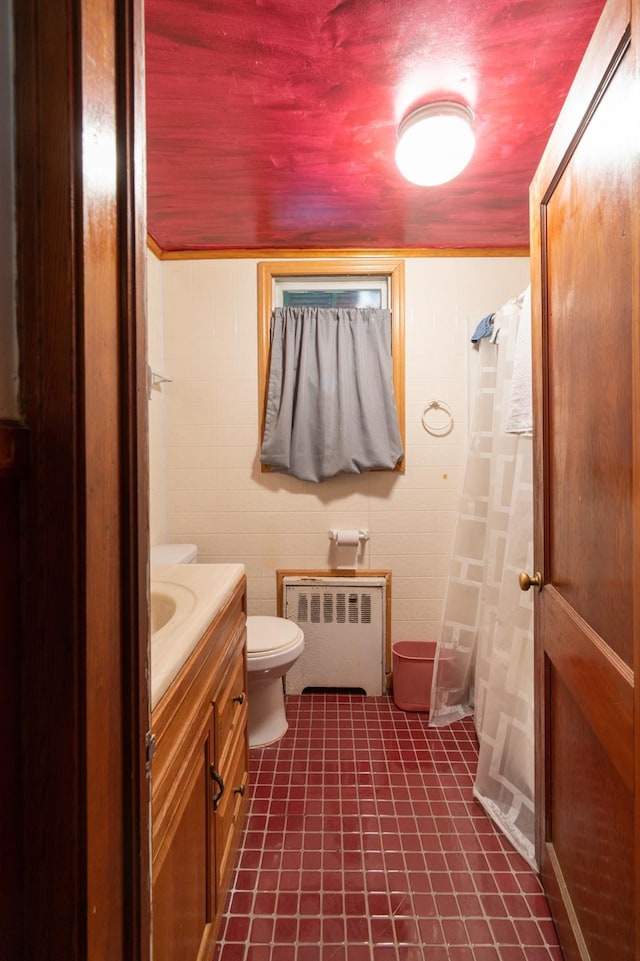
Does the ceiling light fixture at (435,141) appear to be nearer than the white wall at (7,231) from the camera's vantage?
No

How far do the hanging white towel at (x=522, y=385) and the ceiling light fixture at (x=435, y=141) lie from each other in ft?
1.68

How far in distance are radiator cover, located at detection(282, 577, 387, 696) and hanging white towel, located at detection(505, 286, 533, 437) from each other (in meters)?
1.19

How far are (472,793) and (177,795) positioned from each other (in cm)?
135

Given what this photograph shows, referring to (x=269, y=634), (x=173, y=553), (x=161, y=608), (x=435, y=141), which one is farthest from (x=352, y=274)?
(x=161, y=608)

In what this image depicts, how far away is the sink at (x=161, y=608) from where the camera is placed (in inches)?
50.5

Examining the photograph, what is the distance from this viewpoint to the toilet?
6.14ft

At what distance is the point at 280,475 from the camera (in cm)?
252

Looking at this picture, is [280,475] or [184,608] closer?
[184,608]

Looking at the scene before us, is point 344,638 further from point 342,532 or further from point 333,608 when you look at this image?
point 342,532

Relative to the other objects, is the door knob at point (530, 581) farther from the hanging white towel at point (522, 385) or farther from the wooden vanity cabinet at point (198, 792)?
the wooden vanity cabinet at point (198, 792)

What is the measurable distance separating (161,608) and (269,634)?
0.81 meters

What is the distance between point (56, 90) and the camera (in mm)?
430

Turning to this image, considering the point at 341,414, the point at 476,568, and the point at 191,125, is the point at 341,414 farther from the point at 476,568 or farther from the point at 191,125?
the point at 191,125

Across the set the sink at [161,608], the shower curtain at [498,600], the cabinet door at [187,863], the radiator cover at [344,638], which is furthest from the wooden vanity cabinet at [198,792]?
the radiator cover at [344,638]
